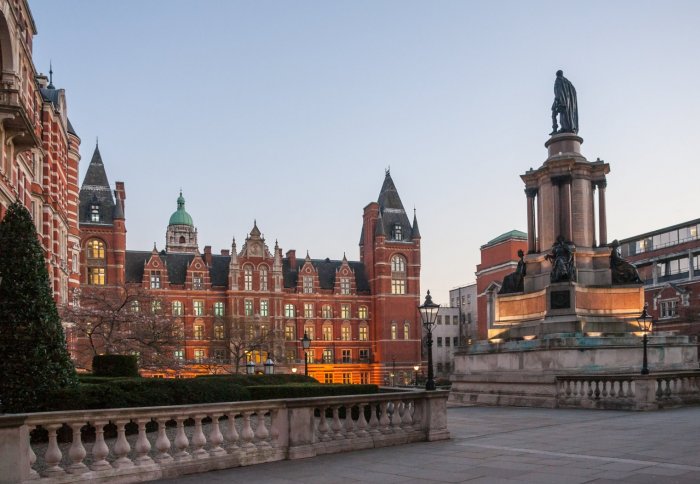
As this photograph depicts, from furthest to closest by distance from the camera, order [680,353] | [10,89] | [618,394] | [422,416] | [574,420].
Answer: [10,89] < [680,353] < [618,394] < [574,420] < [422,416]

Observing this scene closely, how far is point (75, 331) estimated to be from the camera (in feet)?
156

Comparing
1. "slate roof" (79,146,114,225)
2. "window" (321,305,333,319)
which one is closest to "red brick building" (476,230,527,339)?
"window" (321,305,333,319)

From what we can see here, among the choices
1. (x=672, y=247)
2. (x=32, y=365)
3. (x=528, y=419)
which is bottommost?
(x=528, y=419)

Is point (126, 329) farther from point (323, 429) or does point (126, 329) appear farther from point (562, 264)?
point (323, 429)

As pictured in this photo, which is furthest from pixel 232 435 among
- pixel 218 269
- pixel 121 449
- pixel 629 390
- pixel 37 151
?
pixel 218 269

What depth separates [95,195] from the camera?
3366 inches

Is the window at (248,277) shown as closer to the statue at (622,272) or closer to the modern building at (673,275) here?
the modern building at (673,275)

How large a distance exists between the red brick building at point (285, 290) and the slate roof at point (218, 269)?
0.15 m

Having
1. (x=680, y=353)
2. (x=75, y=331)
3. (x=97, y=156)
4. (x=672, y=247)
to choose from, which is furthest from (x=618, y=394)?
(x=97, y=156)

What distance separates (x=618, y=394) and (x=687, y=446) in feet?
29.5

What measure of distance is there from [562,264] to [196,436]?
19.7m

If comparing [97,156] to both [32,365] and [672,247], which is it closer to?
[672,247]

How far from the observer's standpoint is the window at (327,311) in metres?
100

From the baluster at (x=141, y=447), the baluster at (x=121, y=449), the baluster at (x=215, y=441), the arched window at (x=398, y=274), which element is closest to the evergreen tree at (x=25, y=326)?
the baluster at (x=121, y=449)
